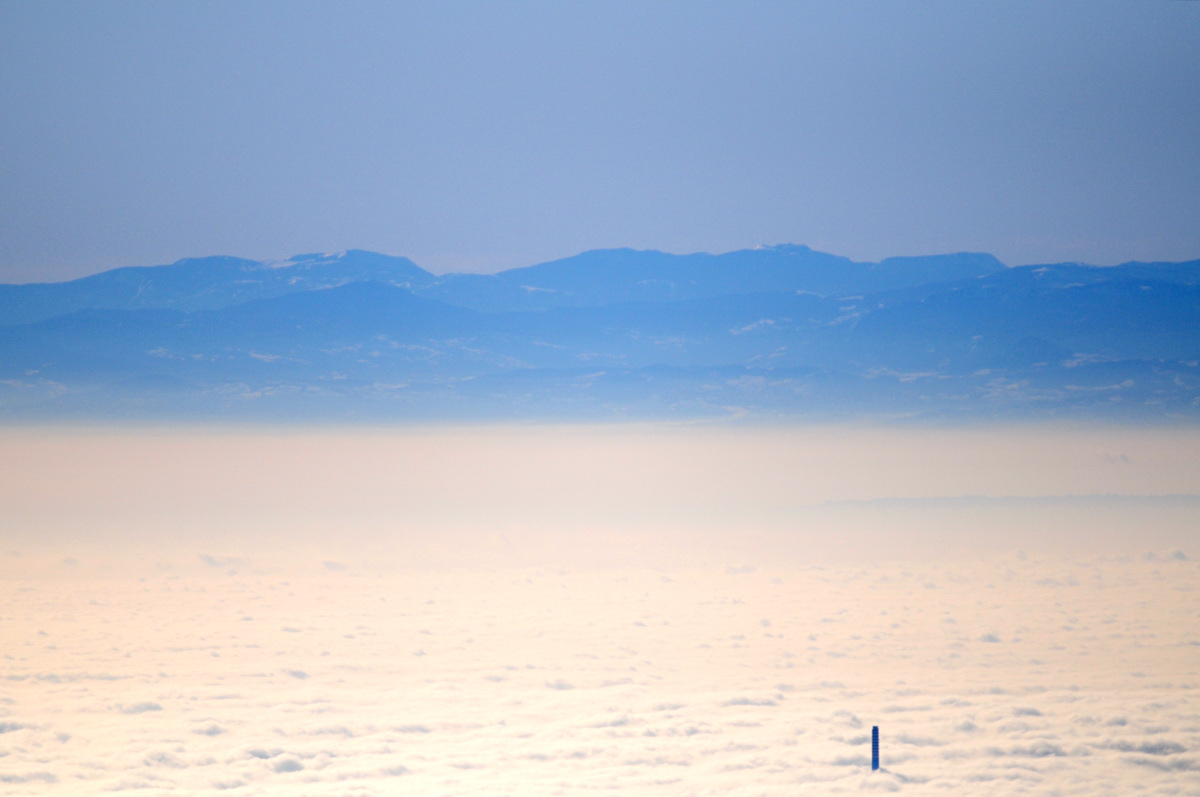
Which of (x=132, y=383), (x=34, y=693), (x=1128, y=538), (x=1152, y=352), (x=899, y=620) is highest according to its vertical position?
(x=1152, y=352)

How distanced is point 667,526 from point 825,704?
96.2 m

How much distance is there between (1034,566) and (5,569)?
69554 mm

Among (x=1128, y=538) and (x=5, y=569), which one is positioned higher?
(x=1128, y=538)

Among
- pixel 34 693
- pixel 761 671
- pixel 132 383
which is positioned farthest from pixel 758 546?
pixel 132 383

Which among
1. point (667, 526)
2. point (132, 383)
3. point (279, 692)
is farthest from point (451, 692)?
point (132, 383)

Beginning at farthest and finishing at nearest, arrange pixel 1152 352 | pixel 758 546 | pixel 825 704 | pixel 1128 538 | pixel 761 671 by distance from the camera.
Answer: pixel 1152 352 < pixel 758 546 < pixel 1128 538 < pixel 761 671 < pixel 825 704

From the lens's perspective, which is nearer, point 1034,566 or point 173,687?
point 173,687

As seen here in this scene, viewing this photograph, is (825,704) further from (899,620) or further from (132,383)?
(132,383)

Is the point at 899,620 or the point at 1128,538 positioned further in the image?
the point at 1128,538

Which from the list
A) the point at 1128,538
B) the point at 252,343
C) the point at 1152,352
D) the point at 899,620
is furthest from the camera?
the point at 252,343

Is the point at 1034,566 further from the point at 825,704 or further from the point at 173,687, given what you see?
the point at 173,687

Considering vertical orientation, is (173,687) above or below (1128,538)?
below

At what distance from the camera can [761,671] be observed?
114 feet

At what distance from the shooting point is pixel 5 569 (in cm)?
6812
